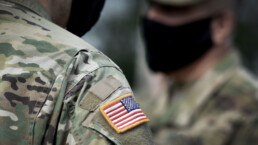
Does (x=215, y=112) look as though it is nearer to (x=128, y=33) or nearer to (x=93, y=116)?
(x=93, y=116)

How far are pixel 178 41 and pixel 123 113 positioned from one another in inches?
134

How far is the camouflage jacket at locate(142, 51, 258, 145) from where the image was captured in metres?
4.19

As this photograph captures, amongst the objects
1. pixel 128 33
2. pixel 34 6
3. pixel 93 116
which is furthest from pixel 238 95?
pixel 128 33

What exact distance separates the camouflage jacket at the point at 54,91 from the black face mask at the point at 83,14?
0.39 metres

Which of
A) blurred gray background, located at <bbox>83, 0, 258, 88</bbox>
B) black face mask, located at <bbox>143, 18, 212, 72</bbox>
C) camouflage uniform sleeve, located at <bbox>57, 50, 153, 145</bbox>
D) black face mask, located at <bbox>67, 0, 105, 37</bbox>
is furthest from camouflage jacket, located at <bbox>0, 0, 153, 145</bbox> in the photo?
blurred gray background, located at <bbox>83, 0, 258, 88</bbox>

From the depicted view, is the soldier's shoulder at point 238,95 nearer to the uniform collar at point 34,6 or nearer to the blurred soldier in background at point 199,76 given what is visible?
the blurred soldier in background at point 199,76

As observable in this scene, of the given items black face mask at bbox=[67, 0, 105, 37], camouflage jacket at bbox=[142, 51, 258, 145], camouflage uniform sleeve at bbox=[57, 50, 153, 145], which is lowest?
camouflage jacket at bbox=[142, 51, 258, 145]

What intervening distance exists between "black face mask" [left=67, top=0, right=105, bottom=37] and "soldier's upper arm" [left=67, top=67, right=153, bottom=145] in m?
0.47

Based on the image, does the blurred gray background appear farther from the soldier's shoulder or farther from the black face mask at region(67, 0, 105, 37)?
the black face mask at region(67, 0, 105, 37)

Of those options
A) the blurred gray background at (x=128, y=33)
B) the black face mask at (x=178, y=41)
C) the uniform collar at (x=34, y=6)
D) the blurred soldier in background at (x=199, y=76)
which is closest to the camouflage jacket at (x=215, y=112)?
the blurred soldier in background at (x=199, y=76)

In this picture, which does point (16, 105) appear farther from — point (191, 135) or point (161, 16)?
point (161, 16)

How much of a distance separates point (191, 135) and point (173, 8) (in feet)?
4.29

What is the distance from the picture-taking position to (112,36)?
45.7 ft

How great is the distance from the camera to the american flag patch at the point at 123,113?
4.23ft
